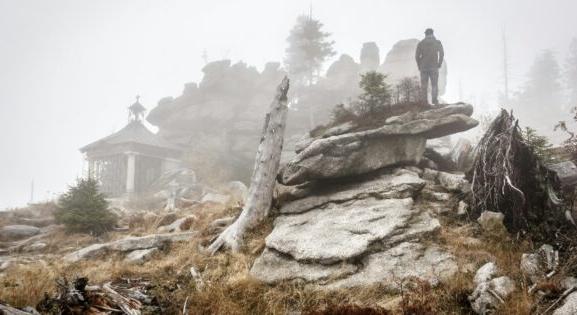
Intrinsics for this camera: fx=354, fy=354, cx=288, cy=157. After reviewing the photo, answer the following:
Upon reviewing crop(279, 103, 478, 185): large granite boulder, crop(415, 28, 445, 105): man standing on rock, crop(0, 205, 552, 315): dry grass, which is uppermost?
crop(415, 28, 445, 105): man standing on rock

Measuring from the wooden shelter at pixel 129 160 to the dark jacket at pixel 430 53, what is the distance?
2836cm

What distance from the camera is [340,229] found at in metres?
8.23

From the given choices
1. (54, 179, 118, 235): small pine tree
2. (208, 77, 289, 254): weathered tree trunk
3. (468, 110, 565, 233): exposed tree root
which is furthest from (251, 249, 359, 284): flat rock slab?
(54, 179, 118, 235): small pine tree

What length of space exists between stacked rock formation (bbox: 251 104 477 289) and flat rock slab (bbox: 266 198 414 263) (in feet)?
0.07

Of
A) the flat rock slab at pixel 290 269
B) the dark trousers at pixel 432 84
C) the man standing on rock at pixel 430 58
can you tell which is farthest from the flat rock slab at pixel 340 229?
Answer: the man standing on rock at pixel 430 58

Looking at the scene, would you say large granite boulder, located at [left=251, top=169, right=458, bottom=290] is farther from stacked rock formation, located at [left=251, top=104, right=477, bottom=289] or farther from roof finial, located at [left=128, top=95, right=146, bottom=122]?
roof finial, located at [left=128, top=95, right=146, bottom=122]

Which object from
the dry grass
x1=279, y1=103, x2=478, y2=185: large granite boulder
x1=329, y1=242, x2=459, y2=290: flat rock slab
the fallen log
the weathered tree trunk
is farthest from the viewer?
x1=279, y1=103, x2=478, y2=185: large granite boulder

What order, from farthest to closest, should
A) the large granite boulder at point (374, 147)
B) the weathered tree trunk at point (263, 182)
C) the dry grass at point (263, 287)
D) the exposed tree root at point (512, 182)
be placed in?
the large granite boulder at point (374, 147)
the weathered tree trunk at point (263, 182)
the exposed tree root at point (512, 182)
the dry grass at point (263, 287)

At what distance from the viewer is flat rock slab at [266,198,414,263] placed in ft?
24.7

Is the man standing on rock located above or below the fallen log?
above

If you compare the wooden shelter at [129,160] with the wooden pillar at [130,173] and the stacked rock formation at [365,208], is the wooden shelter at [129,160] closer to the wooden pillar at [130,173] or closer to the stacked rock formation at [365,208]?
the wooden pillar at [130,173]

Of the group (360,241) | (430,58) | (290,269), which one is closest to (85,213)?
(290,269)

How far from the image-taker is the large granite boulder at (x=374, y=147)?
406 inches

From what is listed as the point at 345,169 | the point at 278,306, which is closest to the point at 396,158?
the point at 345,169
